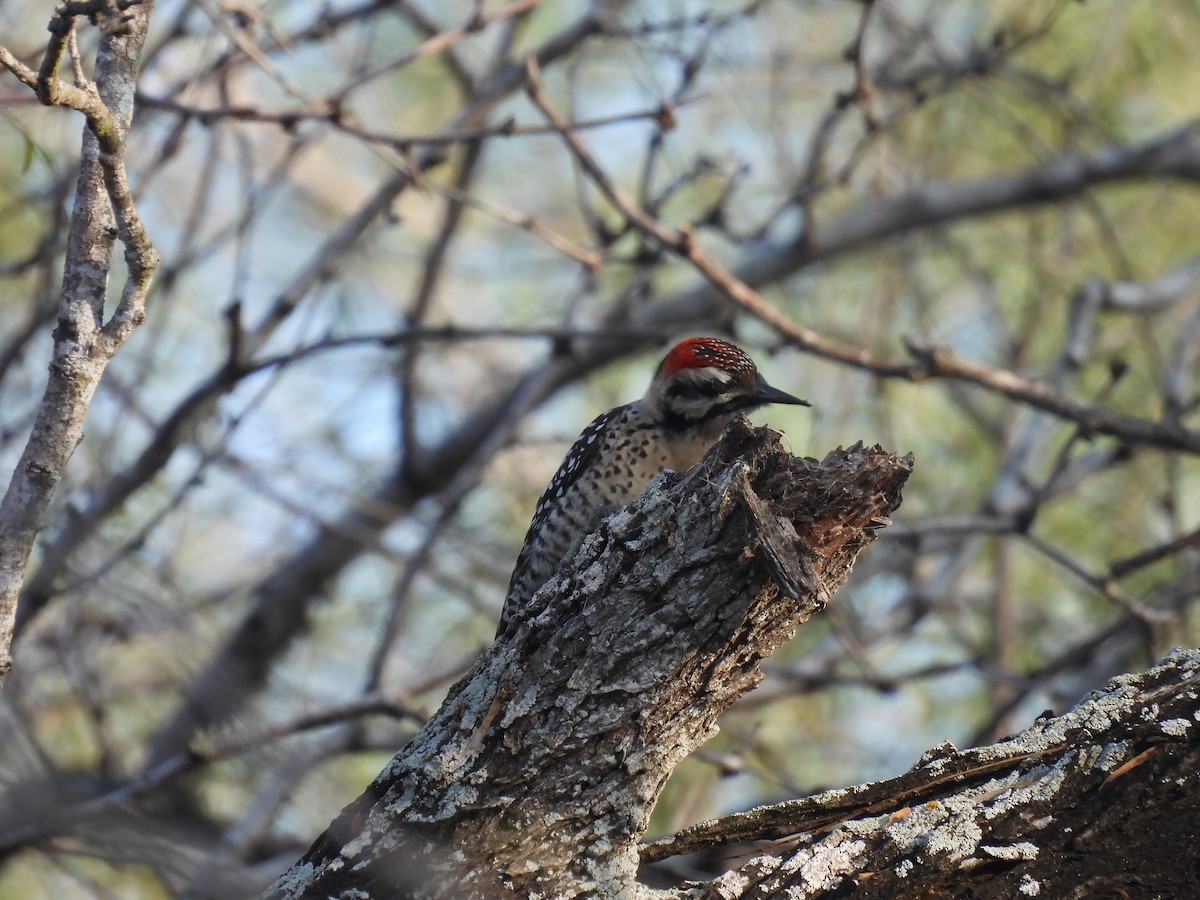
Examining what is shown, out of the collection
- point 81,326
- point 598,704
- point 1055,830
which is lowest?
point 1055,830

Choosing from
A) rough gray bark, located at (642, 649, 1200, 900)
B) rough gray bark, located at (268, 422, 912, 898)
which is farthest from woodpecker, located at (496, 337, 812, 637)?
rough gray bark, located at (642, 649, 1200, 900)

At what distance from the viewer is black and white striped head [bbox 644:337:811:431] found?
423cm

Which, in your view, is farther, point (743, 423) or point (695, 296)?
point (695, 296)

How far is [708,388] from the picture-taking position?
425 cm

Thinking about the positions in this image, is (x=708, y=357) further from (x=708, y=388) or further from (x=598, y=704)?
(x=598, y=704)

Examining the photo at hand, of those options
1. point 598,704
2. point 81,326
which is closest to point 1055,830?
point 598,704

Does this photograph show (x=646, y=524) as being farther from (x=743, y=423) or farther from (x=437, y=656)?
(x=437, y=656)

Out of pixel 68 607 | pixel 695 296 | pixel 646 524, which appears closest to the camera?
pixel 646 524

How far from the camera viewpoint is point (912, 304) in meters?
8.36

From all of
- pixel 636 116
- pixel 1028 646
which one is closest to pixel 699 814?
pixel 1028 646

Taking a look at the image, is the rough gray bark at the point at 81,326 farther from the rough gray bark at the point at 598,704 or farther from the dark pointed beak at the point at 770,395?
the dark pointed beak at the point at 770,395

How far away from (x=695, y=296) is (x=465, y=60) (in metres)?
2.38

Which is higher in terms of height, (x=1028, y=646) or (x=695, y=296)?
(x=695, y=296)

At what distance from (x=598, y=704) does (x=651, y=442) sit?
82.9 inches
